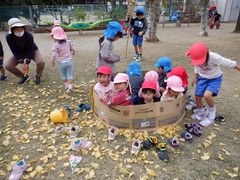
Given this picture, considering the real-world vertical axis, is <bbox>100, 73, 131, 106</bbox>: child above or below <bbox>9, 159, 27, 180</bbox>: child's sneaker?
above

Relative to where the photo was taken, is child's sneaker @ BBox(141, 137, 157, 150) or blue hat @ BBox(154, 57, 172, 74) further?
blue hat @ BBox(154, 57, 172, 74)

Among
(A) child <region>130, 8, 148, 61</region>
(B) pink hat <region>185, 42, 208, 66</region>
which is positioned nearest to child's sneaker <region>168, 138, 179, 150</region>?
(B) pink hat <region>185, 42, 208, 66</region>

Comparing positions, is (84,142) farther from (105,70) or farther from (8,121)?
(8,121)

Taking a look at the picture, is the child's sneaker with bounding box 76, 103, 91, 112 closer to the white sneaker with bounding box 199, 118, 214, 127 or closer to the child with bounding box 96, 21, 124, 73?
the child with bounding box 96, 21, 124, 73

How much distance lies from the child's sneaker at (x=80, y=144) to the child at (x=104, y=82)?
740mm

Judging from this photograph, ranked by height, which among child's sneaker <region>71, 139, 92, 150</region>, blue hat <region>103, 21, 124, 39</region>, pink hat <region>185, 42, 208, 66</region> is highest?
blue hat <region>103, 21, 124, 39</region>

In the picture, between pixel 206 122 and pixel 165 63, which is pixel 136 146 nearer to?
pixel 206 122

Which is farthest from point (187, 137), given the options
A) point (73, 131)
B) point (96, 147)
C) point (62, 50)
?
point (62, 50)

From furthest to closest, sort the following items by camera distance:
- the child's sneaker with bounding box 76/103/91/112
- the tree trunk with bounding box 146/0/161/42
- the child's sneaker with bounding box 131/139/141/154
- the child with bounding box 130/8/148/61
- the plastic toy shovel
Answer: the tree trunk with bounding box 146/0/161/42, the child with bounding box 130/8/148/61, the child's sneaker with bounding box 76/103/91/112, the child's sneaker with bounding box 131/139/141/154, the plastic toy shovel

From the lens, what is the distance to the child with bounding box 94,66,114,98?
127 inches

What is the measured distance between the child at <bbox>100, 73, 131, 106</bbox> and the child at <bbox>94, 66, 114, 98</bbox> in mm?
163

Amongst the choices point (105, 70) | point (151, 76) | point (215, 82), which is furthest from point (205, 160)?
point (105, 70)

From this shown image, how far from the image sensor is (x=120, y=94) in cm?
294

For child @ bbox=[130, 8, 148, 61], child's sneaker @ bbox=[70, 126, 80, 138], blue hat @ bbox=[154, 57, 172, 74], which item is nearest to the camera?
child's sneaker @ bbox=[70, 126, 80, 138]
